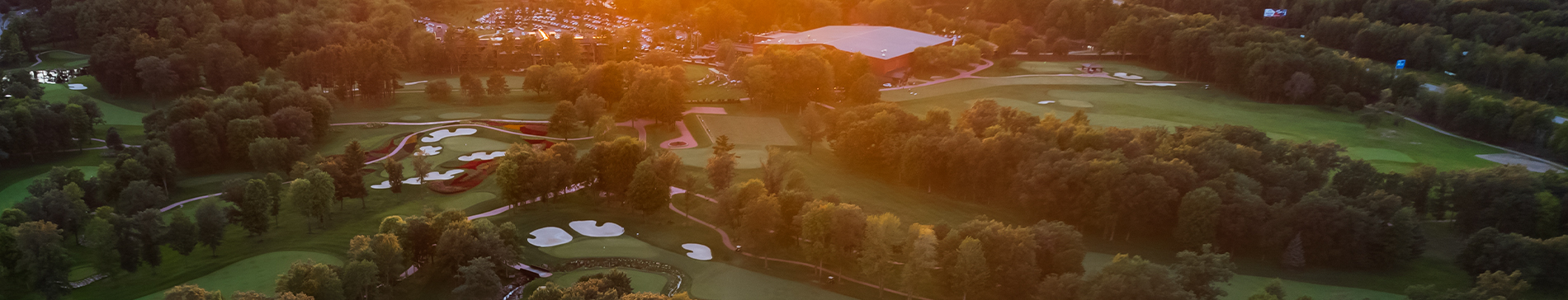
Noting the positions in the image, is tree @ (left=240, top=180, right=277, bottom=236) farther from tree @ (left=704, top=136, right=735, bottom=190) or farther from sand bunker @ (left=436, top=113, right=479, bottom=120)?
sand bunker @ (left=436, top=113, right=479, bottom=120)

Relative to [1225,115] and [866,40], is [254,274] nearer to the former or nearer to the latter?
[866,40]

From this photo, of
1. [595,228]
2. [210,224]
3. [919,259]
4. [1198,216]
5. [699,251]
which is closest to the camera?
[919,259]

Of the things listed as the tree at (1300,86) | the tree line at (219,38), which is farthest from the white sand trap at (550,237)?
the tree at (1300,86)

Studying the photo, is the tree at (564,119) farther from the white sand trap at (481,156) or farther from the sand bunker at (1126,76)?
the sand bunker at (1126,76)

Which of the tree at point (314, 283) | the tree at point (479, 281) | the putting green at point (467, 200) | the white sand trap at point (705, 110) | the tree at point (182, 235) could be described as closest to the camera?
the tree at point (314, 283)

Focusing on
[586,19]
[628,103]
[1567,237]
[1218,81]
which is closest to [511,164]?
[628,103]

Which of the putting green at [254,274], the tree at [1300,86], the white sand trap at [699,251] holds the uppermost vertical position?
the tree at [1300,86]

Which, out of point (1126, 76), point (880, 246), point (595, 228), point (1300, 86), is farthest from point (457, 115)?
point (1300, 86)
